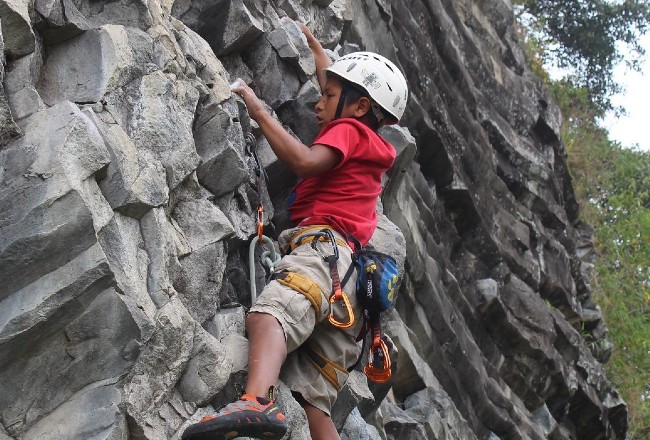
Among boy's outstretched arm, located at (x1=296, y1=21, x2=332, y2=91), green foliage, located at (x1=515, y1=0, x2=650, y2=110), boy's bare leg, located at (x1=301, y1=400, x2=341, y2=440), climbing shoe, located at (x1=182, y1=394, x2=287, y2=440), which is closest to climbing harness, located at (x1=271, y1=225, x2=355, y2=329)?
boy's bare leg, located at (x1=301, y1=400, x2=341, y2=440)

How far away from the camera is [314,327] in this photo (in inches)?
275

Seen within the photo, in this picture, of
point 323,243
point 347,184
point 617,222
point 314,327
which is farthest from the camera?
point 617,222

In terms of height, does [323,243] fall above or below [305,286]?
above

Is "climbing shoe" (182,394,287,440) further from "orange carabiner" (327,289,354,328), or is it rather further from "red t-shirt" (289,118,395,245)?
"red t-shirt" (289,118,395,245)

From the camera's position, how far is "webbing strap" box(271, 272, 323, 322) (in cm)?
667

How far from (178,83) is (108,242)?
58.3 inches

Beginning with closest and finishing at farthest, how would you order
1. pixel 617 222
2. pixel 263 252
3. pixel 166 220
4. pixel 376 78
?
1. pixel 166 220
2. pixel 263 252
3. pixel 376 78
4. pixel 617 222

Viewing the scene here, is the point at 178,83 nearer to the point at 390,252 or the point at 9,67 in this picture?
the point at 9,67

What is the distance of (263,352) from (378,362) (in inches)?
59.5

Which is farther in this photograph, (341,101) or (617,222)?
(617,222)

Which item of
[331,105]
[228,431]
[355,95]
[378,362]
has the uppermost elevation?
[355,95]

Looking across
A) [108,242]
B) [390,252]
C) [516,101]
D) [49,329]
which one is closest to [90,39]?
[108,242]

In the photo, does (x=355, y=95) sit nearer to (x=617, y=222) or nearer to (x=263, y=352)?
(x=263, y=352)

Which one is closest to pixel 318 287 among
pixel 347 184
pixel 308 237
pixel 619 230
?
pixel 308 237
